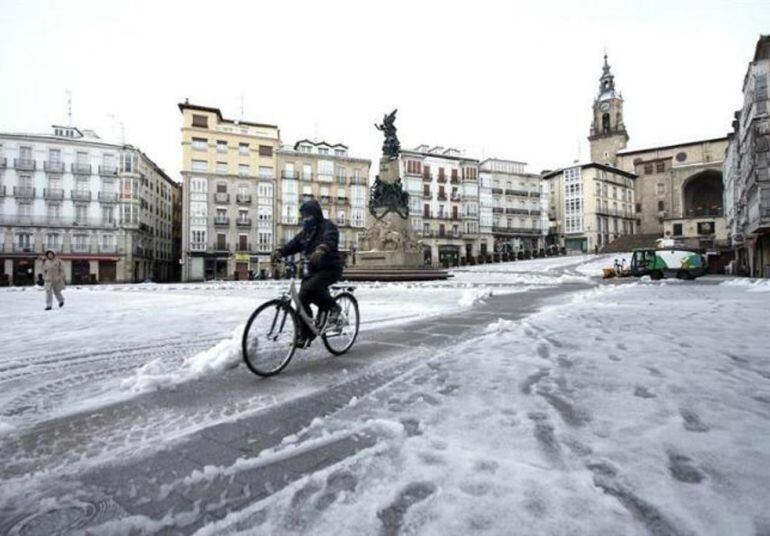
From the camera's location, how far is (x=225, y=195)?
53.8m

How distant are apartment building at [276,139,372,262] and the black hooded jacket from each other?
50.0 m

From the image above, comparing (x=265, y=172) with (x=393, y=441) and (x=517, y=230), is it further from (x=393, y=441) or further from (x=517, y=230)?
(x=393, y=441)

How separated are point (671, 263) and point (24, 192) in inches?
2381

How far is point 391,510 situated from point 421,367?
256cm

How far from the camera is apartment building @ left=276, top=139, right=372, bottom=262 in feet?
184

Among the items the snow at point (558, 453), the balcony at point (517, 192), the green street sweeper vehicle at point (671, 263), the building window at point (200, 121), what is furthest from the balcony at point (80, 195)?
the balcony at point (517, 192)

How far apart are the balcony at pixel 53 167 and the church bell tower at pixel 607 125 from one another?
8170 cm

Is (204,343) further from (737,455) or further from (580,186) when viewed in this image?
(580,186)

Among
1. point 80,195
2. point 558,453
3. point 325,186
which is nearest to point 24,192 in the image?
point 80,195

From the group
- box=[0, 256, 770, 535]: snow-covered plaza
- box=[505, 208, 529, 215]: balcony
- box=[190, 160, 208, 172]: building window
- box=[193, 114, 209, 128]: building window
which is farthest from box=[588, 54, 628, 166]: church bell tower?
box=[0, 256, 770, 535]: snow-covered plaza

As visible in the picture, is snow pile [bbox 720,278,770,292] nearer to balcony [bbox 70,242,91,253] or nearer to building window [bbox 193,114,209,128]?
building window [bbox 193,114,209,128]

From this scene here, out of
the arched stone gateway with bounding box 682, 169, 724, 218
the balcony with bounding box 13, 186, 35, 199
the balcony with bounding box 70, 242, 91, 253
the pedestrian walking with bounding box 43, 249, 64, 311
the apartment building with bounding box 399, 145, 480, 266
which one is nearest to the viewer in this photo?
the pedestrian walking with bounding box 43, 249, 64, 311

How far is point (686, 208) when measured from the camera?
2837 inches

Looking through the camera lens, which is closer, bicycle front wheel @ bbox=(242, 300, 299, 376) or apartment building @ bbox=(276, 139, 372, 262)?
bicycle front wheel @ bbox=(242, 300, 299, 376)
